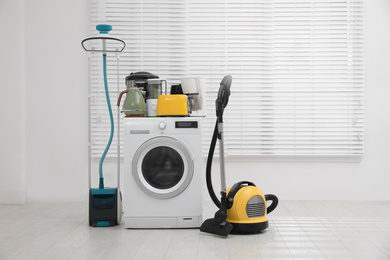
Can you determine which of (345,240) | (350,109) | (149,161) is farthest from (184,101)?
(350,109)

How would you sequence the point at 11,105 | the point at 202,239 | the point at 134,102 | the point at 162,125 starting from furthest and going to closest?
the point at 11,105
the point at 134,102
the point at 162,125
the point at 202,239

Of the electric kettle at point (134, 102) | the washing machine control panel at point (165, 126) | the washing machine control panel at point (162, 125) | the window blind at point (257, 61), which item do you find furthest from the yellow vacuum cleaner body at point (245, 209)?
the window blind at point (257, 61)

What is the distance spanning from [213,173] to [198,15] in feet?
5.47

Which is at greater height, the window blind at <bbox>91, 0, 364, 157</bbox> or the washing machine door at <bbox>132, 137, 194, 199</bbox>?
the window blind at <bbox>91, 0, 364, 157</bbox>

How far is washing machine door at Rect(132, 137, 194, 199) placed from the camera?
3.74 metres

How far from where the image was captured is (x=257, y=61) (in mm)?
5250

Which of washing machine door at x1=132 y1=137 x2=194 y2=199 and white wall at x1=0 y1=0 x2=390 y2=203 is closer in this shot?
washing machine door at x1=132 y1=137 x2=194 y2=199

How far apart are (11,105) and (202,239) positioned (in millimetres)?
2805

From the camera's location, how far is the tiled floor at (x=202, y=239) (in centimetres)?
298

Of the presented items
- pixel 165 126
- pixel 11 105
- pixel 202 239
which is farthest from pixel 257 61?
pixel 11 105

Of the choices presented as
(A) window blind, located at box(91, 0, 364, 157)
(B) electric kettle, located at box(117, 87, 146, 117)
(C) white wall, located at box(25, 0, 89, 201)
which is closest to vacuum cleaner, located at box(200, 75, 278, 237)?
(B) electric kettle, located at box(117, 87, 146, 117)

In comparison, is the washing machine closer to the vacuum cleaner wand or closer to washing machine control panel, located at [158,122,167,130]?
washing machine control panel, located at [158,122,167,130]

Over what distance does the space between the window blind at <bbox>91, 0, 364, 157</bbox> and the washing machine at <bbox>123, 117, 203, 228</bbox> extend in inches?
58.3

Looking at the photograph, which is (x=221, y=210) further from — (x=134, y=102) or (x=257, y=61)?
(x=257, y=61)
